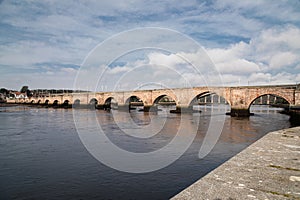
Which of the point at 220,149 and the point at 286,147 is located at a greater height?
the point at 286,147

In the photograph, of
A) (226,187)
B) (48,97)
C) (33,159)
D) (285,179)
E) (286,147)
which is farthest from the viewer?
(48,97)

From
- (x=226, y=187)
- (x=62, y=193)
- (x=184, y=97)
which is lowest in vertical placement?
(x=62, y=193)

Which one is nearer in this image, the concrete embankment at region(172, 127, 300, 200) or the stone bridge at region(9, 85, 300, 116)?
the concrete embankment at region(172, 127, 300, 200)

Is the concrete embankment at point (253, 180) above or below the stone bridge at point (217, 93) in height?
below

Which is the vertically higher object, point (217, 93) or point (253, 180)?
point (217, 93)

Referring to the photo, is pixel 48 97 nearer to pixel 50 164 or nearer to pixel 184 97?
pixel 184 97

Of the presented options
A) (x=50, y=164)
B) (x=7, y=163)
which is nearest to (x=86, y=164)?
(x=50, y=164)

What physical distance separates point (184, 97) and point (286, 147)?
33.3m

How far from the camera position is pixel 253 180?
14.8ft

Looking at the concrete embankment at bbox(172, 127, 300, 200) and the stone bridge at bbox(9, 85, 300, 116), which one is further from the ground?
the stone bridge at bbox(9, 85, 300, 116)

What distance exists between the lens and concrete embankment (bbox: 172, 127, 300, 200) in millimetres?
3863

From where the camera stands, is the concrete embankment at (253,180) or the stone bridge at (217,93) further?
the stone bridge at (217,93)

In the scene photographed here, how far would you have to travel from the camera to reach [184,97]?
4072 centimetres

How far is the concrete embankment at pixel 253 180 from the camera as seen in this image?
3.86 m
